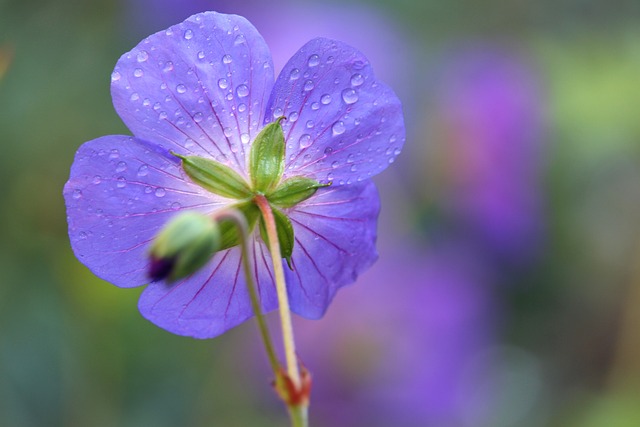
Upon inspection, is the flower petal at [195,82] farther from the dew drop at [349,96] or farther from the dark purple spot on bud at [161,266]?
the dark purple spot on bud at [161,266]

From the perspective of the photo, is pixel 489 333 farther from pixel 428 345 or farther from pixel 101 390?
pixel 101 390

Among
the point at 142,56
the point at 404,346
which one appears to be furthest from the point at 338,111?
the point at 404,346

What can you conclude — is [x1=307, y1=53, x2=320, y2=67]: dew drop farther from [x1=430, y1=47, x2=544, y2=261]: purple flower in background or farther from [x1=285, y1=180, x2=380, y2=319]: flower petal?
[x1=430, y1=47, x2=544, y2=261]: purple flower in background

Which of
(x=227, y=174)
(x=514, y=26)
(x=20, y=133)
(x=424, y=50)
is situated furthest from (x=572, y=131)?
(x=227, y=174)

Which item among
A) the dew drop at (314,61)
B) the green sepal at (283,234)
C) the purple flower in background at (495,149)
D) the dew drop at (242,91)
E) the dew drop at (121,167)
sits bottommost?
the purple flower in background at (495,149)

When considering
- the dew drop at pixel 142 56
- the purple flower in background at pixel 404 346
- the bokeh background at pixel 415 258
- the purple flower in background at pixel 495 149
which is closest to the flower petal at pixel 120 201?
the dew drop at pixel 142 56

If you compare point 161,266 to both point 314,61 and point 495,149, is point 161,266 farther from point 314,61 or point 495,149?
point 495,149
